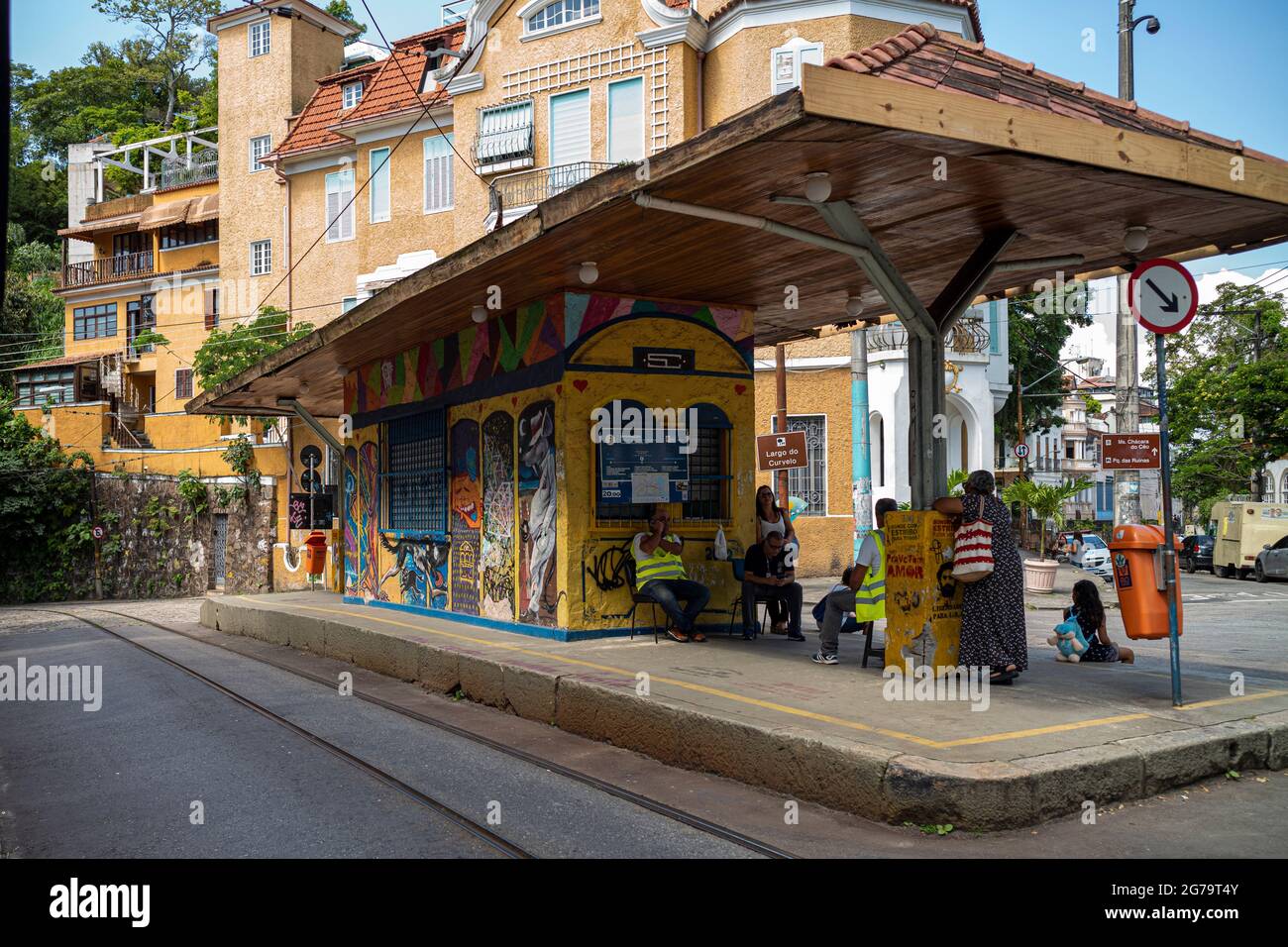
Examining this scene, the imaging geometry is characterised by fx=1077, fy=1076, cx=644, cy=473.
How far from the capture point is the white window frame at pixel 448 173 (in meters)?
30.2

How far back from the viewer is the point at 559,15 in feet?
87.1

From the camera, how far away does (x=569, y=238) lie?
9.26 m

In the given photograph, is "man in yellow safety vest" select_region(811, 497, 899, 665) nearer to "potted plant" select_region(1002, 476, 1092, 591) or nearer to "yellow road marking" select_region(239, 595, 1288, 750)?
"yellow road marking" select_region(239, 595, 1288, 750)

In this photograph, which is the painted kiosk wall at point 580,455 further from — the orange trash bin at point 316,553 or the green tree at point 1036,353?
the green tree at point 1036,353

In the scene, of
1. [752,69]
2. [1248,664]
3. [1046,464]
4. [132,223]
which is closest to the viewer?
[1248,664]

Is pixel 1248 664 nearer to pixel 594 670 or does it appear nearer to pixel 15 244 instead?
pixel 594 670

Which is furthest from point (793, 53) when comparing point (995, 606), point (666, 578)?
point (995, 606)

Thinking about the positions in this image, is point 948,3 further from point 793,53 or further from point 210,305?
point 210,305

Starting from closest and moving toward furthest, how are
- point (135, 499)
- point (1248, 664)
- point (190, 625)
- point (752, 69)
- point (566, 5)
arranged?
point (1248, 664)
point (190, 625)
point (752, 69)
point (566, 5)
point (135, 499)

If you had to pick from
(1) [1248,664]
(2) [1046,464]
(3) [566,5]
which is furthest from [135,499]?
(2) [1046,464]

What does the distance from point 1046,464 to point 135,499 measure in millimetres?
61323

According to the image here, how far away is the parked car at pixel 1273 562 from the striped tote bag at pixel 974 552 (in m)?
26.7

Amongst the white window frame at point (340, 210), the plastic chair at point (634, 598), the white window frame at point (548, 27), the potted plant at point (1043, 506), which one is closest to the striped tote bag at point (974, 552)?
the plastic chair at point (634, 598)

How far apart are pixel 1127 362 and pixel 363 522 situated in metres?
13.5
